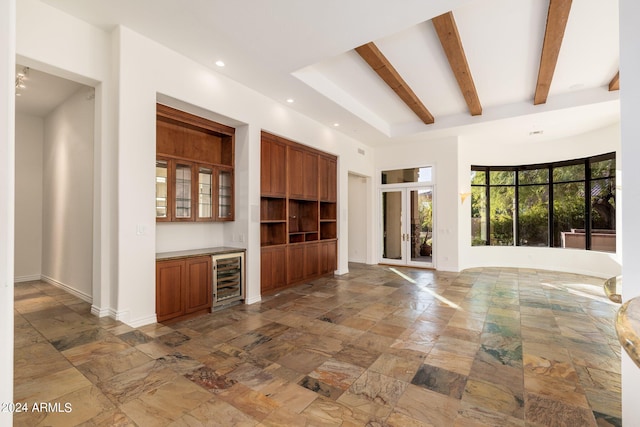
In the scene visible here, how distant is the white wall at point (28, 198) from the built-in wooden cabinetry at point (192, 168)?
362 cm

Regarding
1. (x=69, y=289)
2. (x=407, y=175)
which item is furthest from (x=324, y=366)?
(x=407, y=175)

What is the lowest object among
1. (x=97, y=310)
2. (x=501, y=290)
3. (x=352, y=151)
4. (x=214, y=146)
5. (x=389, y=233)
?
(x=501, y=290)

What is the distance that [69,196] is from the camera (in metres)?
4.57

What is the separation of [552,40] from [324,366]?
4703 millimetres

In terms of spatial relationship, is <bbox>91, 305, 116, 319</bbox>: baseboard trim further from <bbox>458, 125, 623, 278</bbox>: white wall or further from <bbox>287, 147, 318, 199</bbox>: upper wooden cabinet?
<bbox>458, 125, 623, 278</bbox>: white wall

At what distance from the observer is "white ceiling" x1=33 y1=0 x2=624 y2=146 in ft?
10.00

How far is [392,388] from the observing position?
2389 mm

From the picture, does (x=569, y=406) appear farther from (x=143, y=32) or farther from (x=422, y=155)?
(x=422, y=155)

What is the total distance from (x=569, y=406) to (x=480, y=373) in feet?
2.02

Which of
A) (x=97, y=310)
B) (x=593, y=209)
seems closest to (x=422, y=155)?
(x=593, y=209)

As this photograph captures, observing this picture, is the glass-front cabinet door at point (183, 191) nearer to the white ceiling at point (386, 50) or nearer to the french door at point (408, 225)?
the white ceiling at point (386, 50)

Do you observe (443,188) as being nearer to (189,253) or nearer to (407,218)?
(407,218)

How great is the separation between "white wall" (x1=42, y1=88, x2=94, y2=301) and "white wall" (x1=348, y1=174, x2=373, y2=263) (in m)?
6.39

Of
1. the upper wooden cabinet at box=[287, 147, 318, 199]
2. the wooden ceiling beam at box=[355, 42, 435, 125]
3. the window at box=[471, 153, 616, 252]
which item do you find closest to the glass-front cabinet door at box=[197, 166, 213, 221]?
the upper wooden cabinet at box=[287, 147, 318, 199]
